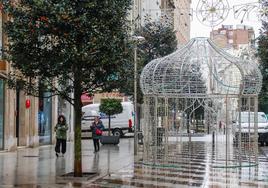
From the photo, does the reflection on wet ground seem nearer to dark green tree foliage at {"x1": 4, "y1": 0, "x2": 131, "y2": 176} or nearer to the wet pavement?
the wet pavement

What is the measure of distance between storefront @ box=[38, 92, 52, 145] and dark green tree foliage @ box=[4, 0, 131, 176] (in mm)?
15273

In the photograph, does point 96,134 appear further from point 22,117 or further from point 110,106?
point 110,106

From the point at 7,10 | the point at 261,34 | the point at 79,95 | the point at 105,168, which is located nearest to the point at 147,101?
the point at 105,168

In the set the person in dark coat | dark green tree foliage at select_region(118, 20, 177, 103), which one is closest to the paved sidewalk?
the person in dark coat

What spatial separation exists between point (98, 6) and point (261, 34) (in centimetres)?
1629

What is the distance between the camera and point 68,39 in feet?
48.1

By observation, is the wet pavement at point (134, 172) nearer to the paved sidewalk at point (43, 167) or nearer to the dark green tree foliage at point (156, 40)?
the paved sidewalk at point (43, 167)

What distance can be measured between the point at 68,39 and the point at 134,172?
14.9 feet

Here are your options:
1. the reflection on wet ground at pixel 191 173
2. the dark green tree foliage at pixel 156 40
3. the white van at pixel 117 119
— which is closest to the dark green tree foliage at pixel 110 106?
the dark green tree foliage at pixel 156 40

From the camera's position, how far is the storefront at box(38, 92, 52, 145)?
3044cm

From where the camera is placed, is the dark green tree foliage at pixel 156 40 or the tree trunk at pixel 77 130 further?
the dark green tree foliage at pixel 156 40

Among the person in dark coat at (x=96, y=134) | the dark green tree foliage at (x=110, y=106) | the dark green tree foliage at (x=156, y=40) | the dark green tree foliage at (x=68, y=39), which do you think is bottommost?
the person in dark coat at (x=96, y=134)

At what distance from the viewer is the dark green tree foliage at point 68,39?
14.4 metres

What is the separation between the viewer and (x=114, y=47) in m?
14.8
